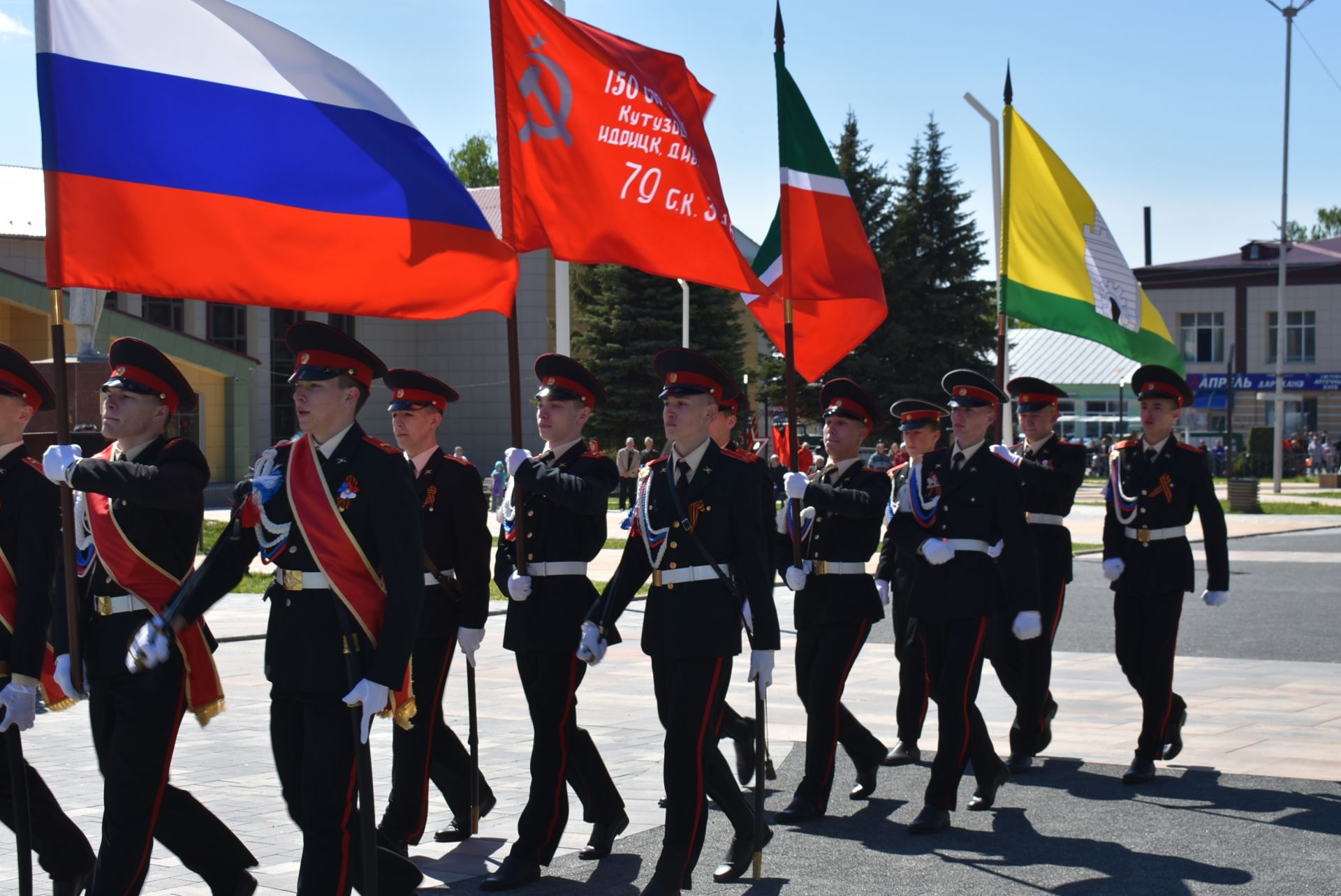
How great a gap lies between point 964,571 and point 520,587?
223 centimetres

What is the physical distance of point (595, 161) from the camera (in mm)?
7363

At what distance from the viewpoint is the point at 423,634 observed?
6957mm

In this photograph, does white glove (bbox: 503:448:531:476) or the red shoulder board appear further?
white glove (bbox: 503:448:531:476)

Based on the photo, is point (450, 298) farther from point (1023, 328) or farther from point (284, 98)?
point (1023, 328)

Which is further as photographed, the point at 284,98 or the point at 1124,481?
the point at 1124,481

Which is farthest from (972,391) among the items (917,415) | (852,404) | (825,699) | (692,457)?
(692,457)

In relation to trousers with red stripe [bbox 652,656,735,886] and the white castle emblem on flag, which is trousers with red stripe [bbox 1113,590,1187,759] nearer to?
the white castle emblem on flag

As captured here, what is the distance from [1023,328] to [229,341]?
45240mm

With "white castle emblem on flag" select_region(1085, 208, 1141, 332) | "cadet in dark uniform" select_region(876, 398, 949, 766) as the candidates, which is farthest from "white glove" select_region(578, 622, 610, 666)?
"white castle emblem on flag" select_region(1085, 208, 1141, 332)

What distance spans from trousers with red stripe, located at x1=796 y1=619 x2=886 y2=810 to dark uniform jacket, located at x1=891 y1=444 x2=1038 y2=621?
396 mm

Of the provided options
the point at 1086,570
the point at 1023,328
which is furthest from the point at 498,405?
the point at 1086,570

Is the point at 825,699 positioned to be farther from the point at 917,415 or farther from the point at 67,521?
the point at 67,521

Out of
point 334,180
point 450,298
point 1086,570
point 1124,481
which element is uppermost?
point 334,180

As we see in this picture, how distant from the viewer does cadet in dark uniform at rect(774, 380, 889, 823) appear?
757 cm
